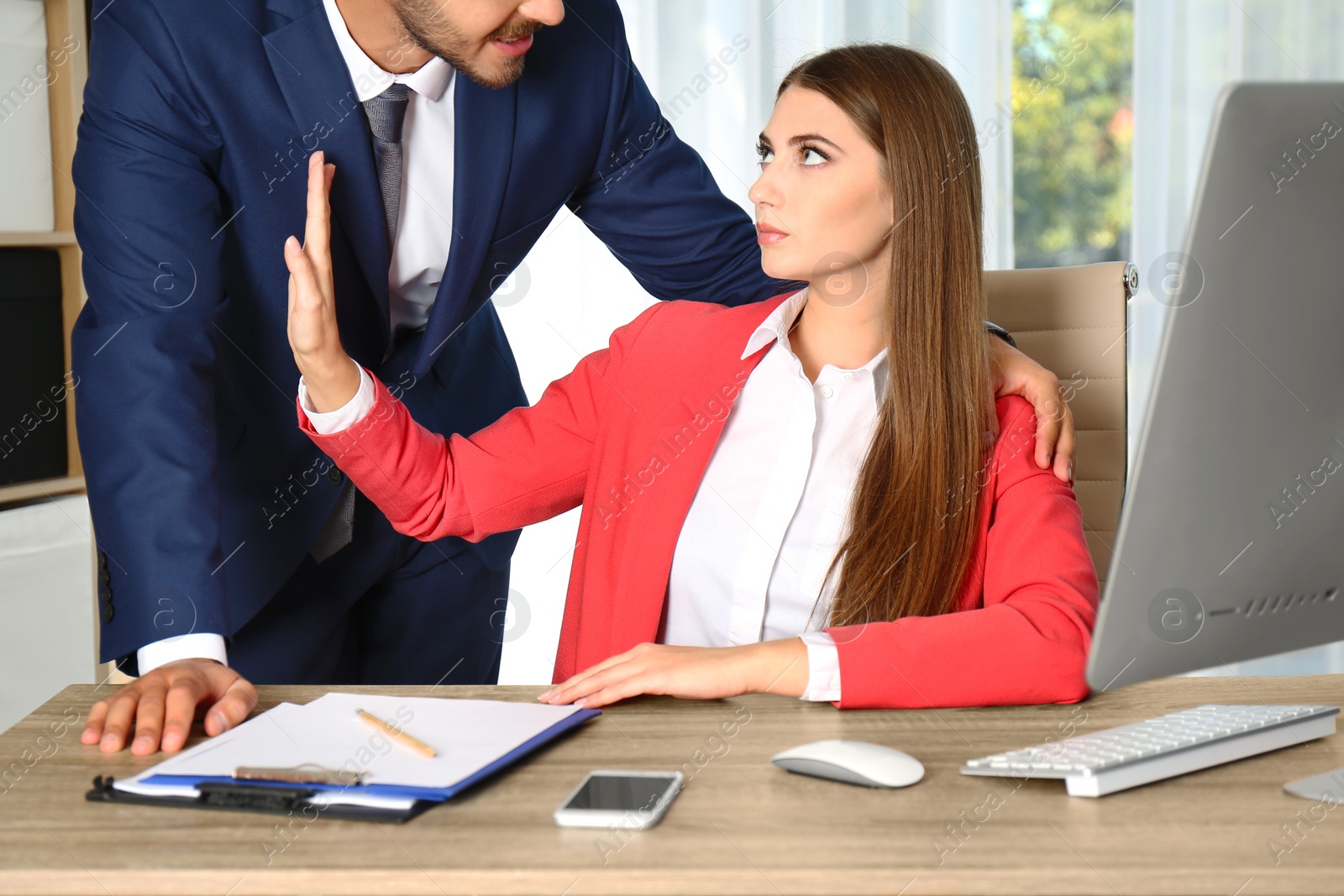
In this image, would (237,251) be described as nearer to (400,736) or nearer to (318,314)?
(318,314)

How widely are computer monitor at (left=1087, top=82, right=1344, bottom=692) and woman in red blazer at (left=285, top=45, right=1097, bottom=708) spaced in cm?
40

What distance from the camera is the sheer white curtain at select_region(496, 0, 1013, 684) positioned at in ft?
9.71

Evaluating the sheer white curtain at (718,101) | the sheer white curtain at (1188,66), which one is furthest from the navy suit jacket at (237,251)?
the sheer white curtain at (1188,66)

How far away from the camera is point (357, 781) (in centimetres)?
83

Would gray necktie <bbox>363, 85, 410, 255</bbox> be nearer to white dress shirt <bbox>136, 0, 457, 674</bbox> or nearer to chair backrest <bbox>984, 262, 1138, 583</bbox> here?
white dress shirt <bbox>136, 0, 457, 674</bbox>

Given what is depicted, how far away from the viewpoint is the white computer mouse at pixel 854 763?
33.2 inches

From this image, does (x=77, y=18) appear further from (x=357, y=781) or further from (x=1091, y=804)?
(x=1091, y=804)

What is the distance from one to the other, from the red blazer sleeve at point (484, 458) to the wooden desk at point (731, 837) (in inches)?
20.4

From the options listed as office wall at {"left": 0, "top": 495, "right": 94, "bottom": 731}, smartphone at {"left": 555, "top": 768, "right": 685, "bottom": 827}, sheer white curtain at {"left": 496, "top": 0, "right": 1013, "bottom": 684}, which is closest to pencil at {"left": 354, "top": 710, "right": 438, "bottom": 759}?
smartphone at {"left": 555, "top": 768, "right": 685, "bottom": 827}

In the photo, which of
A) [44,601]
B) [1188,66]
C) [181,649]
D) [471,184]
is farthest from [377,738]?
[1188,66]

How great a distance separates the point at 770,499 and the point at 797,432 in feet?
0.30

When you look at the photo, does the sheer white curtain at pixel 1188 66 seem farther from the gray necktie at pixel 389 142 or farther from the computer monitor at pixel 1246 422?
the computer monitor at pixel 1246 422

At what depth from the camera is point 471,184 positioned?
160 centimetres

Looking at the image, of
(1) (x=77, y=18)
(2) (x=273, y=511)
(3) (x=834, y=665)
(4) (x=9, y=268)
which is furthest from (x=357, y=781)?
(1) (x=77, y=18)
